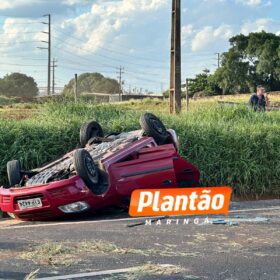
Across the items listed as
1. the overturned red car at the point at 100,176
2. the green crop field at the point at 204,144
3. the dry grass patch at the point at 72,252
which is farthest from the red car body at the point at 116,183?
the green crop field at the point at 204,144

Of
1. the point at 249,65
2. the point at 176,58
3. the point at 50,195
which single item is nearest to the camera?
the point at 50,195

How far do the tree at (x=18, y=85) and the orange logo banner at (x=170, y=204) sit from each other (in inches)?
3797

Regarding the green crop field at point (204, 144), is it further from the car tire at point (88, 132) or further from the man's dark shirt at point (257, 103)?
the man's dark shirt at point (257, 103)

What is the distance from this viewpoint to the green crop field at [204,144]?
9.27 meters

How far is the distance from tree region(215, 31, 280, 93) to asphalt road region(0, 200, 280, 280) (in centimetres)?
5877

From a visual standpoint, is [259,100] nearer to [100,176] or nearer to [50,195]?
[100,176]

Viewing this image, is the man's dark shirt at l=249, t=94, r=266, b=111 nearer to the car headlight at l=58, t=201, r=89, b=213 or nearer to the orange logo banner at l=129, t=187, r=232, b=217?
the orange logo banner at l=129, t=187, r=232, b=217

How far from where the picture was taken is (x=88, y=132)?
29.5 feet

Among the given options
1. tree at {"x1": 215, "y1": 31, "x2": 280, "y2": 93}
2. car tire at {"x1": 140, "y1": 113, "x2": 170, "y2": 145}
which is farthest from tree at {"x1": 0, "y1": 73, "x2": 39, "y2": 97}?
car tire at {"x1": 140, "y1": 113, "x2": 170, "y2": 145}

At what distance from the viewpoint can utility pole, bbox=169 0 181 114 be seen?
14.9 metres

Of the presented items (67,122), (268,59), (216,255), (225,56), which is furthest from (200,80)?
(216,255)

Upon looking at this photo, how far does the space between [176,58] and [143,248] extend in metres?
10.0

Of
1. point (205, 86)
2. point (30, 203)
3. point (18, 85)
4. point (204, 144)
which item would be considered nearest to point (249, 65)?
point (205, 86)

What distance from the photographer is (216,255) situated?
5309 mm
